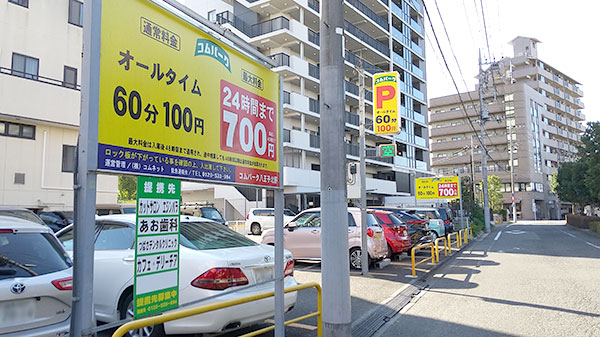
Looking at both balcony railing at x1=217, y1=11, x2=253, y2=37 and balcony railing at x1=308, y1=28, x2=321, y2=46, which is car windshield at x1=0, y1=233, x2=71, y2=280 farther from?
balcony railing at x1=308, y1=28, x2=321, y2=46

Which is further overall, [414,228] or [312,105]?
[312,105]

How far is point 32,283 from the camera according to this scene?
3.41m

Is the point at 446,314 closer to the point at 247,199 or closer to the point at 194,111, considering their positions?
the point at 194,111

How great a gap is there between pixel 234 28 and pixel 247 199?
1324 centimetres

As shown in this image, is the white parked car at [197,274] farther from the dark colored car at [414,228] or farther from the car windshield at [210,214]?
the car windshield at [210,214]

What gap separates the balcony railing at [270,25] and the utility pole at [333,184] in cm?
2766

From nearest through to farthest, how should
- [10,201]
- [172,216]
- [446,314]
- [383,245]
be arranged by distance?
[172,216]
[446,314]
[383,245]
[10,201]

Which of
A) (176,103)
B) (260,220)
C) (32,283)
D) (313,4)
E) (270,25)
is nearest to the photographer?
(176,103)

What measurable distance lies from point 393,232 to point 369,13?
33468 mm

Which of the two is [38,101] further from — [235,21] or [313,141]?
[313,141]

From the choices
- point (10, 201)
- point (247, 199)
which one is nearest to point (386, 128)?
point (10, 201)

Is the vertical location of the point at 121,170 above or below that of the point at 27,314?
above

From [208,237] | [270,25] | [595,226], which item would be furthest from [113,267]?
[595,226]

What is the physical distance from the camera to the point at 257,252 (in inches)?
202
